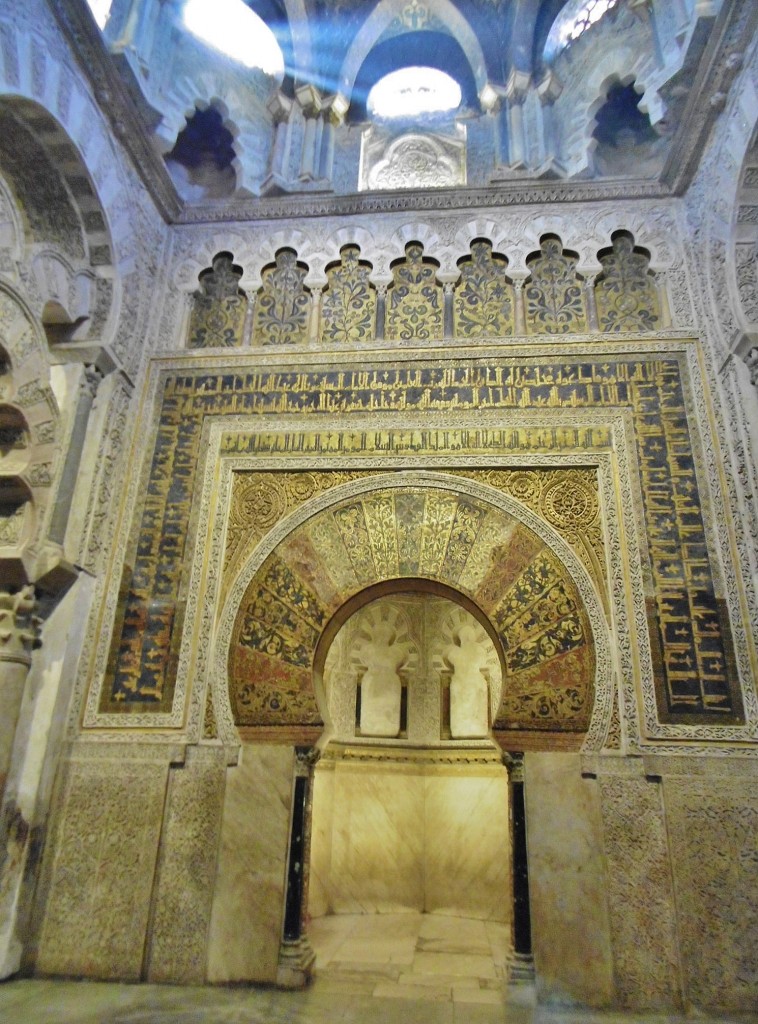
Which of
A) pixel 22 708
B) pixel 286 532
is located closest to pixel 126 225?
pixel 286 532

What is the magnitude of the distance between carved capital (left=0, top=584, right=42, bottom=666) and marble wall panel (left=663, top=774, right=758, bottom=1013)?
12.9ft

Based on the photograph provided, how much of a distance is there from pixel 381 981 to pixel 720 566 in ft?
10.8

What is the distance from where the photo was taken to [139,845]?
427cm

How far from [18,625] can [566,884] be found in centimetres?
358

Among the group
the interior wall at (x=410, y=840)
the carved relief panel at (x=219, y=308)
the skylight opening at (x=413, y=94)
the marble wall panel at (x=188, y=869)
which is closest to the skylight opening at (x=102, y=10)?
the carved relief panel at (x=219, y=308)

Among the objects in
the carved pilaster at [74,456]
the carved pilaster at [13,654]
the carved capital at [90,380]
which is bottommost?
the carved pilaster at [13,654]

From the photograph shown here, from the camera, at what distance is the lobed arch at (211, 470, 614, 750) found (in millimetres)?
4465

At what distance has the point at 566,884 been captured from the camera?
13.1ft

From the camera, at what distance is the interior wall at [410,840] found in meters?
6.33

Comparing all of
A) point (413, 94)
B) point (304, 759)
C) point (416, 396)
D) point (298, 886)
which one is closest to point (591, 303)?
point (416, 396)

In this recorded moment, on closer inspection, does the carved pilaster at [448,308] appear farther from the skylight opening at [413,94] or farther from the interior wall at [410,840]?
the interior wall at [410,840]

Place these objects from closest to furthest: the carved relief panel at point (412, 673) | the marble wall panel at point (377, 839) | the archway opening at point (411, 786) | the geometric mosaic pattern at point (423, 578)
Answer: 1. the geometric mosaic pattern at point (423, 578)
2. the archway opening at point (411, 786)
3. the marble wall panel at point (377, 839)
4. the carved relief panel at point (412, 673)

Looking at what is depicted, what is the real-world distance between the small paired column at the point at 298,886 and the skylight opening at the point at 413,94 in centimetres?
587

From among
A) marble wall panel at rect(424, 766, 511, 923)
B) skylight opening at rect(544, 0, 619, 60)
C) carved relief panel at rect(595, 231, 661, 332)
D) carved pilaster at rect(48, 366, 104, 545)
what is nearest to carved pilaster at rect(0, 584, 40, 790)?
carved pilaster at rect(48, 366, 104, 545)
